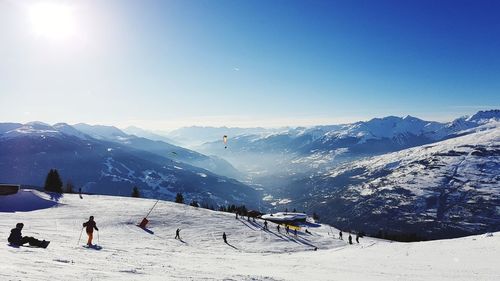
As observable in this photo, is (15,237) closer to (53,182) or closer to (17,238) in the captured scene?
(17,238)

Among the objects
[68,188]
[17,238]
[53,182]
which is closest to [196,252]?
[17,238]

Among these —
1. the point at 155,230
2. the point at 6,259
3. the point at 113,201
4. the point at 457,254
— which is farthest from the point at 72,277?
the point at 113,201

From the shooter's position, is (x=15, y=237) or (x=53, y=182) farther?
(x=53, y=182)

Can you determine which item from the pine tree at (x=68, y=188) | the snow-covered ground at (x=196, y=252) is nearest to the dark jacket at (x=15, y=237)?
the snow-covered ground at (x=196, y=252)

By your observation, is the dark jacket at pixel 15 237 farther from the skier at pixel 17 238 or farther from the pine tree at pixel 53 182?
the pine tree at pixel 53 182

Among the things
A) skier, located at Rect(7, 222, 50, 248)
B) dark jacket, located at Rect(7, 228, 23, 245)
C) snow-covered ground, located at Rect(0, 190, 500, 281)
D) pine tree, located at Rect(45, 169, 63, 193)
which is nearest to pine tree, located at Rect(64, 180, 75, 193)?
pine tree, located at Rect(45, 169, 63, 193)

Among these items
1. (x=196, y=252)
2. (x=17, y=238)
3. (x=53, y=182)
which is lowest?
(x=196, y=252)

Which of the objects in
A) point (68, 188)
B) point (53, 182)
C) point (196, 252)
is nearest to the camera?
point (196, 252)

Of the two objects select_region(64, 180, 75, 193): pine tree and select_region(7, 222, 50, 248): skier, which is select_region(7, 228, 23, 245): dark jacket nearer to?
select_region(7, 222, 50, 248): skier

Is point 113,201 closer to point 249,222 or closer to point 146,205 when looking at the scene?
point 146,205

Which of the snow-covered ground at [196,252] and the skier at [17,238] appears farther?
the skier at [17,238]
